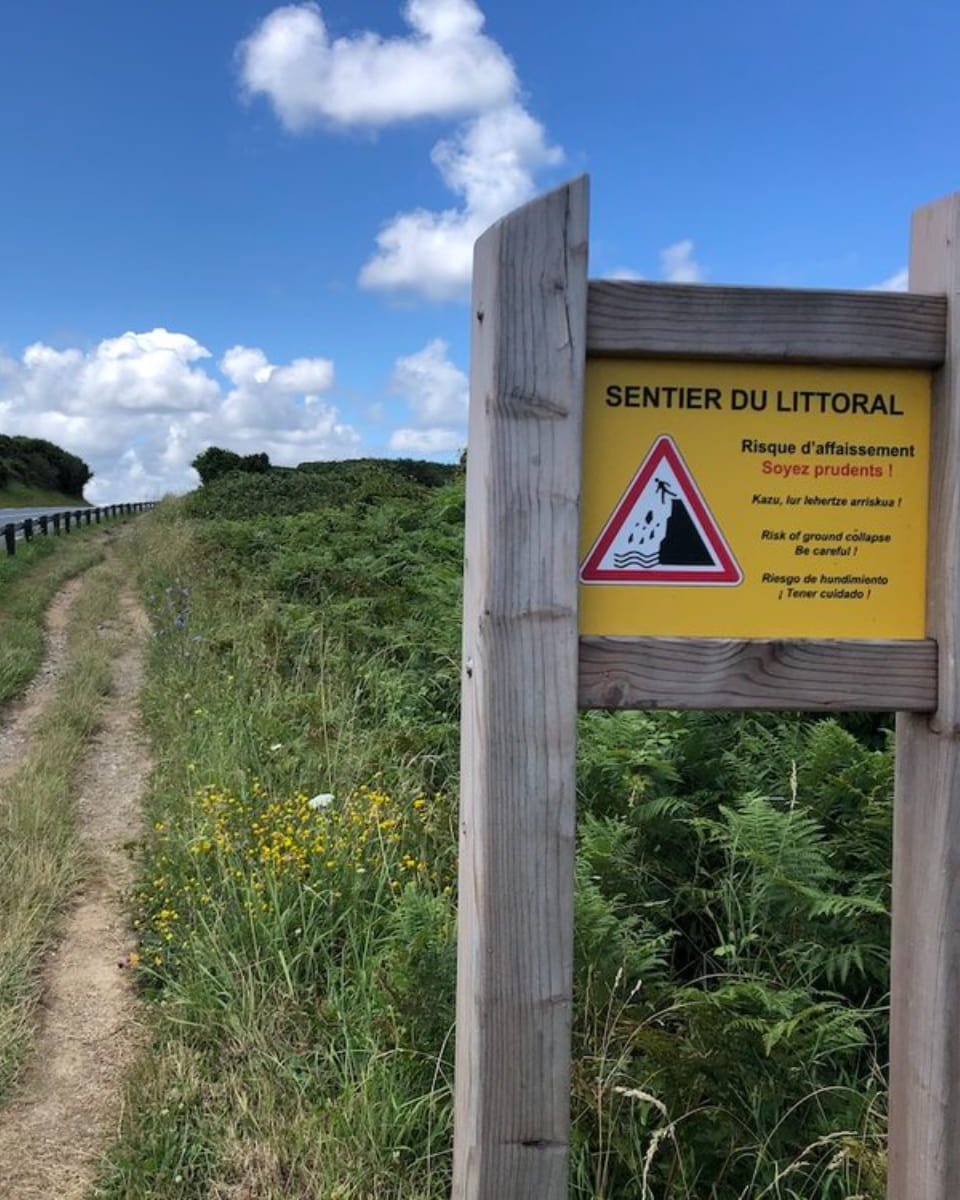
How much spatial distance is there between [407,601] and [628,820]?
16.3 feet

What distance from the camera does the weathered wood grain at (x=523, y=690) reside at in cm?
190

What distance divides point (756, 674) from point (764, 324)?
68 cm

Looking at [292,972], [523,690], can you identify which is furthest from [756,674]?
[292,972]

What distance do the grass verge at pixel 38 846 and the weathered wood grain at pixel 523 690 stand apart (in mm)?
2307

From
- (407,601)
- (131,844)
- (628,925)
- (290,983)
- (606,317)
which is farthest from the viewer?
(407,601)

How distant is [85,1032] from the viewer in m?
3.79

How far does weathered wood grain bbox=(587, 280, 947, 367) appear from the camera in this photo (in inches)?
76.9

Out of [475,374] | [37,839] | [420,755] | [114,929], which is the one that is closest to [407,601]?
[420,755]

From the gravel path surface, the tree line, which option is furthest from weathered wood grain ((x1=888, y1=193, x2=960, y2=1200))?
the tree line

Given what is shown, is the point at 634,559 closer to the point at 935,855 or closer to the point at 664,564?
the point at 664,564

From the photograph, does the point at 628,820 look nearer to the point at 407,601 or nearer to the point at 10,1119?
the point at 10,1119

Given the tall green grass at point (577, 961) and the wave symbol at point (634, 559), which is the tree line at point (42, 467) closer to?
the tall green grass at point (577, 961)

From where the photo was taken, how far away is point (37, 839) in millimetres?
5328

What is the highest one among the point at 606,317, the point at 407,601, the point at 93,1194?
the point at 606,317
